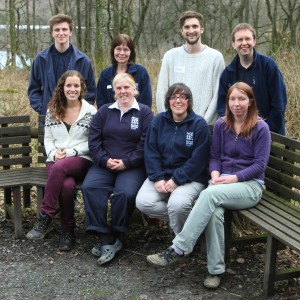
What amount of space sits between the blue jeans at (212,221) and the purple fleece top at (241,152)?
18 centimetres

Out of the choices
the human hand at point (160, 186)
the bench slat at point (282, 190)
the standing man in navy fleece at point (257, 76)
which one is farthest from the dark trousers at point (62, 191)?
the bench slat at point (282, 190)

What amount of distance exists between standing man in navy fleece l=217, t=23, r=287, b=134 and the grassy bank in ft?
9.23

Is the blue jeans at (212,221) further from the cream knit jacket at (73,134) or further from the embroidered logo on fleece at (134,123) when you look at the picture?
the cream knit jacket at (73,134)

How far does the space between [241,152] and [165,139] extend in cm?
70

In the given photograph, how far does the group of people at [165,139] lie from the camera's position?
4129 millimetres

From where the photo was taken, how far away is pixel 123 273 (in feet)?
14.0

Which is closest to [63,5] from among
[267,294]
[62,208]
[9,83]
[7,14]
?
[7,14]

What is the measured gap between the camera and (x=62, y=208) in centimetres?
473

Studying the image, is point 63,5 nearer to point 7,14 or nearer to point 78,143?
point 7,14

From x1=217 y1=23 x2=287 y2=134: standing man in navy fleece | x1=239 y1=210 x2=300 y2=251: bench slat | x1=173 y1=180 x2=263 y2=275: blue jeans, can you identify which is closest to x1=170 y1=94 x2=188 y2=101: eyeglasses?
x1=217 y1=23 x2=287 y2=134: standing man in navy fleece

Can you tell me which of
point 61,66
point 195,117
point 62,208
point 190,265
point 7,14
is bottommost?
point 190,265

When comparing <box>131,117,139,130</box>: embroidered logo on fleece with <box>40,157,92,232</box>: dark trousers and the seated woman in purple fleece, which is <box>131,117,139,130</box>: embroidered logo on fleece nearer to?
<box>40,157,92,232</box>: dark trousers

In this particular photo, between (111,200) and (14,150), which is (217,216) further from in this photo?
(14,150)

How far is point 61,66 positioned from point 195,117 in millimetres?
1750
